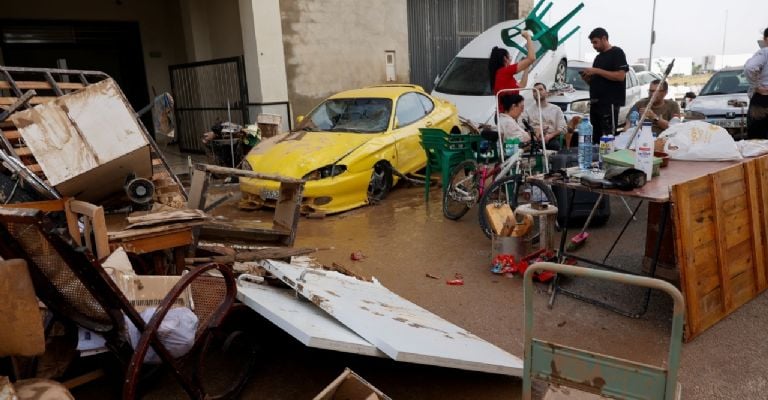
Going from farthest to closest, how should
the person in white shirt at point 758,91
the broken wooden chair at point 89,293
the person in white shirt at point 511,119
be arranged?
1. the person in white shirt at point 758,91
2. the person in white shirt at point 511,119
3. the broken wooden chair at point 89,293

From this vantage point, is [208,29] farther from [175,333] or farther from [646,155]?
[175,333]

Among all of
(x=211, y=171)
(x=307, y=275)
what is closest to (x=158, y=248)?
(x=211, y=171)

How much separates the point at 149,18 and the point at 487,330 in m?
13.1

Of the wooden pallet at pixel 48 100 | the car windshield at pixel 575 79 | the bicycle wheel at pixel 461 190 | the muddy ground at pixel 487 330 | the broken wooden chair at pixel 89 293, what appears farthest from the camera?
the car windshield at pixel 575 79

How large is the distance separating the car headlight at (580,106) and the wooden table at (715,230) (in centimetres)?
702

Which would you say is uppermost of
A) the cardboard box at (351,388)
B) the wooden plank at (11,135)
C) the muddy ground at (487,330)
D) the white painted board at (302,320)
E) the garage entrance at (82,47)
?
the garage entrance at (82,47)

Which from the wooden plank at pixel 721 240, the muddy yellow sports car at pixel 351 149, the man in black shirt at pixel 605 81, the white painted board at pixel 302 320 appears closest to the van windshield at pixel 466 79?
the muddy yellow sports car at pixel 351 149

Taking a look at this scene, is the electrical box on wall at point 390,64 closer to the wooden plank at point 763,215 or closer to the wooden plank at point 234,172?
the wooden plank at point 234,172

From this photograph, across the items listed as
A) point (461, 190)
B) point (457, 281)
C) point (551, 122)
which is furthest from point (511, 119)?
point (457, 281)

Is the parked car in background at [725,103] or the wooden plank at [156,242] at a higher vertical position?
the parked car in background at [725,103]

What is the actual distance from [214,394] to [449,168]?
4410 millimetres

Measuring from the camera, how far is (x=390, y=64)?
517 inches

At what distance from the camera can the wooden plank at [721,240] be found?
3715mm

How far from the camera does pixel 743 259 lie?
4039 millimetres
